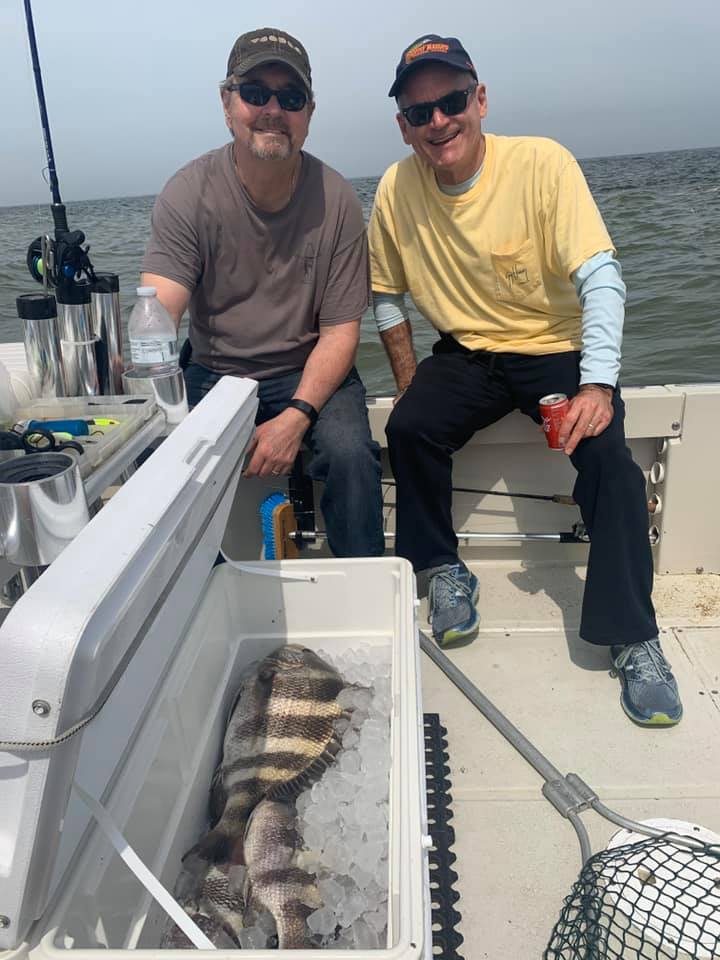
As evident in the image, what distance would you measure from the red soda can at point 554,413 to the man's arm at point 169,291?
47.4 inches

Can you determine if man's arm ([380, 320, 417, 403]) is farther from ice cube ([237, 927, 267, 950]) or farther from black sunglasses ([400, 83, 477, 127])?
ice cube ([237, 927, 267, 950])

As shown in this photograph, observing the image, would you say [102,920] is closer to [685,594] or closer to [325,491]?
[325,491]

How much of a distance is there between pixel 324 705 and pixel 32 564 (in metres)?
0.95

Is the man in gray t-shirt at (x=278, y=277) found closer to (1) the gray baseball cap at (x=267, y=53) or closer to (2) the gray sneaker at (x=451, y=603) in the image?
(1) the gray baseball cap at (x=267, y=53)

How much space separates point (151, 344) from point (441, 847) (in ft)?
4.43

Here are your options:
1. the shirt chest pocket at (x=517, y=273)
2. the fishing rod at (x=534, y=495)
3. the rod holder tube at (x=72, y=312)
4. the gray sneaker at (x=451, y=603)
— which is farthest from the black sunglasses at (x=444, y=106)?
the gray sneaker at (x=451, y=603)

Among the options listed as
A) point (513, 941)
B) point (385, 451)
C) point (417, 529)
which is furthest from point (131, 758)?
point (385, 451)

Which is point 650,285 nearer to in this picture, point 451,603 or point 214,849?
point 451,603

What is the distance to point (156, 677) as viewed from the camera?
1440mm

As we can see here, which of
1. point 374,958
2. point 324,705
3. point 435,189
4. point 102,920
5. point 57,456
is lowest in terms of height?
point 324,705

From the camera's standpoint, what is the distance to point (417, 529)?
2697 millimetres

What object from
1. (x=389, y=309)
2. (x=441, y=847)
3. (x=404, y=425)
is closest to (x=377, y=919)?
(x=441, y=847)

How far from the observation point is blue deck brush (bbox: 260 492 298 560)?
106 inches

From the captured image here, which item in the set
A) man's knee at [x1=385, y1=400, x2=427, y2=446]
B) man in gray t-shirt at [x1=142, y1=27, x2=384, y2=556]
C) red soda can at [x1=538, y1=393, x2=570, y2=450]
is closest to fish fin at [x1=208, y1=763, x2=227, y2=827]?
man in gray t-shirt at [x1=142, y1=27, x2=384, y2=556]
